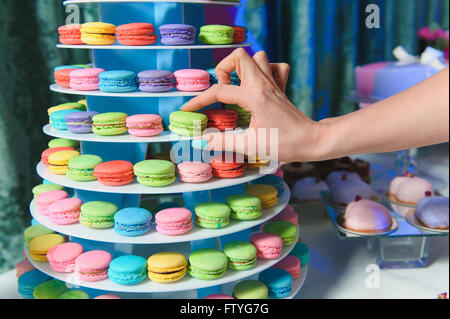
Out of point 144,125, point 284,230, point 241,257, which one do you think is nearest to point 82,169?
point 144,125

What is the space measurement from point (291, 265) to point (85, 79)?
733 mm

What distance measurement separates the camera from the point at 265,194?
1242 millimetres

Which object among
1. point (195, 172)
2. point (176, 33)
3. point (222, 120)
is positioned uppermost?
point (176, 33)

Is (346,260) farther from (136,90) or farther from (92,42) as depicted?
(92,42)

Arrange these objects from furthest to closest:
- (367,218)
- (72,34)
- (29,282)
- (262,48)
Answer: (262,48) → (367,218) → (29,282) → (72,34)

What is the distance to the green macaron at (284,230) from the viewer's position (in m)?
1.28

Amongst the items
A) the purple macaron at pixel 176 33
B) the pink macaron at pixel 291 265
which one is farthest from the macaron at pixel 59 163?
the pink macaron at pixel 291 265

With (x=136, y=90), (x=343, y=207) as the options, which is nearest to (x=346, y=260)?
(x=343, y=207)

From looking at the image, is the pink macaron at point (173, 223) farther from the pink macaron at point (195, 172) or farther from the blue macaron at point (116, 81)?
the blue macaron at point (116, 81)

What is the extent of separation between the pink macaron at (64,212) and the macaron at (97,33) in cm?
40

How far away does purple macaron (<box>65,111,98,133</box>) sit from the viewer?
1.13 m

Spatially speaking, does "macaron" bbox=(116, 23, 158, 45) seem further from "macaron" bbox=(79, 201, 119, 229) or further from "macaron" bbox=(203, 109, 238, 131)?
"macaron" bbox=(79, 201, 119, 229)

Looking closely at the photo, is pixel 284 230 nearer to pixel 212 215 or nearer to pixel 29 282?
pixel 212 215

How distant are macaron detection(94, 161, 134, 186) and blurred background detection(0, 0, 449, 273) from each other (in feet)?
2.00
